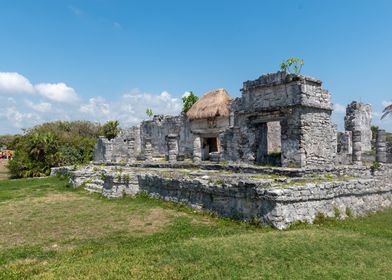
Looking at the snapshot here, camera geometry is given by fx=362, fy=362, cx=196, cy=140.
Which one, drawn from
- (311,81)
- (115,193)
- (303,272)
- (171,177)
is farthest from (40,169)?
(303,272)

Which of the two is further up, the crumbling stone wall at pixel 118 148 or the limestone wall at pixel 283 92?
the limestone wall at pixel 283 92

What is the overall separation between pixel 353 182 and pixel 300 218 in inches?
73.6

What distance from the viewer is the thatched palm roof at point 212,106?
2122 centimetres

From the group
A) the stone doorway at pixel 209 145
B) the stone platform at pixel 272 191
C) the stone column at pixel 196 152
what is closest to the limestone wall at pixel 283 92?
the stone platform at pixel 272 191

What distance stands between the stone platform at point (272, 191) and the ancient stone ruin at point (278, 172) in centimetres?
2

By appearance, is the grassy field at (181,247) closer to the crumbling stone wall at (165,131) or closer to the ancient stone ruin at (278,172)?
the ancient stone ruin at (278,172)

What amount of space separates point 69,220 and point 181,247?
3457mm

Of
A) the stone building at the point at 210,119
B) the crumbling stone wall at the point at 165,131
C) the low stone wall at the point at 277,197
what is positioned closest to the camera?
the low stone wall at the point at 277,197

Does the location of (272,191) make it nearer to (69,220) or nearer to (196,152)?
(69,220)

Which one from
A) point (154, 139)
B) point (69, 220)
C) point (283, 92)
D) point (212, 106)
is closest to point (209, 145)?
point (212, 106)

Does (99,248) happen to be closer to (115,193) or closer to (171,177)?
(171,177)

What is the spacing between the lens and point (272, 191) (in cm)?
635

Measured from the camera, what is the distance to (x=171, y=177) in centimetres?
929

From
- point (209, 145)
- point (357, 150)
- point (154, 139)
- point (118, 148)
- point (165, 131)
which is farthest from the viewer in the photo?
point (154, 139)
